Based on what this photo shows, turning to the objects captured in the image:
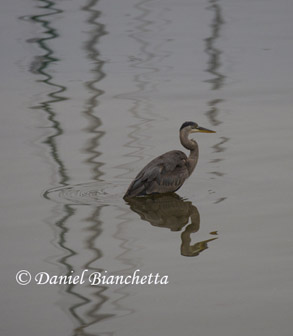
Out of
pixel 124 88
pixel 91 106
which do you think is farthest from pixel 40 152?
pixel 124 88

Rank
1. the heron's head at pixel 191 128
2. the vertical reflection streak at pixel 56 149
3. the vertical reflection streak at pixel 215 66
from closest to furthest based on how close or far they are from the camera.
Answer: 1. the vertical reflection streak at pixel 56 149
2. the heron's head at pixel 191 128
3. the vertical reflection streak at pixel 215 66

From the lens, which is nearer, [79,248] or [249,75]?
[79,248]

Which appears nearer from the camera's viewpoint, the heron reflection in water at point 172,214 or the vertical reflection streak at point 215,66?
the heron reflection in water at point 172,214

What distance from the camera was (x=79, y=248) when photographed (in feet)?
26.3

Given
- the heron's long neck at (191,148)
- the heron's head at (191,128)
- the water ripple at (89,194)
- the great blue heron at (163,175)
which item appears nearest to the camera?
the water ripple at (89,194)

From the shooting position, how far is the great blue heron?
953cm

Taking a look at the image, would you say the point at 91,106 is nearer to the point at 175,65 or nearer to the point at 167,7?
the point at 175,65

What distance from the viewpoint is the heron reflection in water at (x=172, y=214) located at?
318 inches

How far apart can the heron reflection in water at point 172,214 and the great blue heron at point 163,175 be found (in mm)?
92

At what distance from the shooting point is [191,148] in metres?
10.2

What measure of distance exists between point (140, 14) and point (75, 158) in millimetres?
8172

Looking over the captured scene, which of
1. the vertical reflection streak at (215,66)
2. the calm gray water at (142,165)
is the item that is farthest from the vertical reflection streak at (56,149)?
the vertical reflection streak at (215,66)

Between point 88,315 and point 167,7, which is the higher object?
point 88,315

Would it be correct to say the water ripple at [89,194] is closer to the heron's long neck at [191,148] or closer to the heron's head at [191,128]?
the heron's long neck at [191,148]
